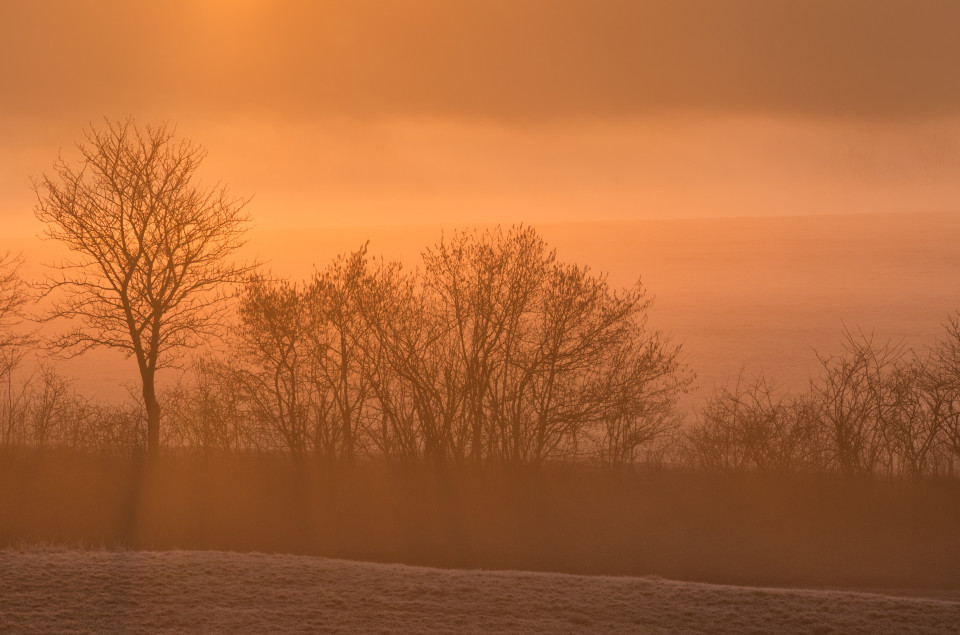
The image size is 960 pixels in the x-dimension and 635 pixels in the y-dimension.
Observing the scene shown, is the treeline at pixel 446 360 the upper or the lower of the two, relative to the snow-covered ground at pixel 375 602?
upper

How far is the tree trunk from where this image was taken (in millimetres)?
34375

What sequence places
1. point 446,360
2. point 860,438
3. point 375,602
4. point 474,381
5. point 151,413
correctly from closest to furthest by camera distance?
1. point 375,602
2. point 151,413
3. point 860,438
4. point 474,381
5. point 446,360

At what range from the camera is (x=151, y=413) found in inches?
1371

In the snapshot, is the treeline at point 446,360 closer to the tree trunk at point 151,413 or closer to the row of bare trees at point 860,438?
the tree trunk at point 151,413

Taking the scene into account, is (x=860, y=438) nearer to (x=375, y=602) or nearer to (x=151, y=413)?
(x=151, y=413)

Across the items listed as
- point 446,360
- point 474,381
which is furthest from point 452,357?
point 474,381

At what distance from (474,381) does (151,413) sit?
1247 centimetres

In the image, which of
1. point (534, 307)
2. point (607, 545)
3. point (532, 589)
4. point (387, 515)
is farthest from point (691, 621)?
point (534, 307)

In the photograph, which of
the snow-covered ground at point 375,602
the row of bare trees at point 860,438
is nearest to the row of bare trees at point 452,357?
the row of bare trees at point 860,438

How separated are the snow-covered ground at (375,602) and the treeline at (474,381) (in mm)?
21834

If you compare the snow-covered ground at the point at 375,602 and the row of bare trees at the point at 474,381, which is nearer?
the snow-covered ground at the point at 375,602

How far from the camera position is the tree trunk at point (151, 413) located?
113ft

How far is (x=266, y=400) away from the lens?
40.1 m

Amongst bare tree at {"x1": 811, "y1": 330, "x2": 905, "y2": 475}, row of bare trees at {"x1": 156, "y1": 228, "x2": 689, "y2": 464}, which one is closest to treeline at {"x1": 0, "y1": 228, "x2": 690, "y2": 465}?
row of bare trees at {"x1": 156, "y1": 228, "x2": 689, "y2": 464}
